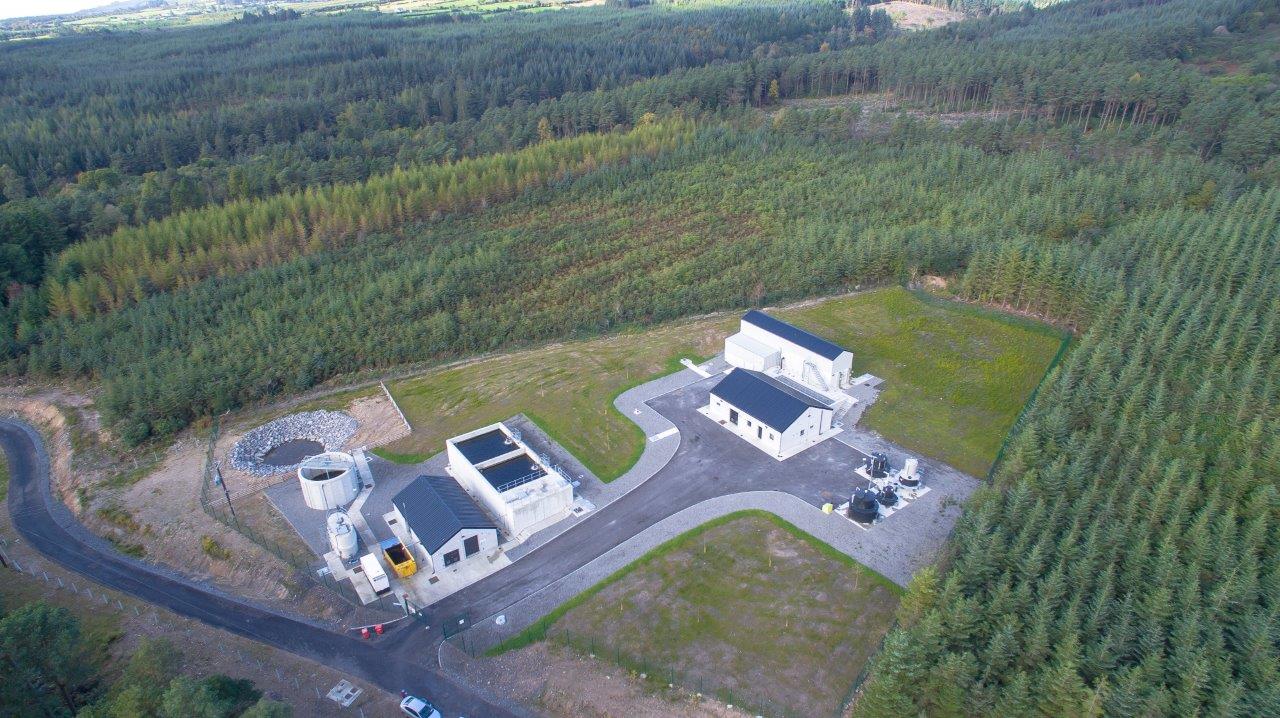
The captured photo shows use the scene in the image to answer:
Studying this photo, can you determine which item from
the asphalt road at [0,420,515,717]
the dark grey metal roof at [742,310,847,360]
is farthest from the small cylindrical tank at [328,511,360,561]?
the dark grey metal roof at [742,310,847,360]

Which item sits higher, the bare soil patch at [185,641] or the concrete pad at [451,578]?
the concrete pad at [451,578]

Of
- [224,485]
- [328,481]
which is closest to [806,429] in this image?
[328,481]

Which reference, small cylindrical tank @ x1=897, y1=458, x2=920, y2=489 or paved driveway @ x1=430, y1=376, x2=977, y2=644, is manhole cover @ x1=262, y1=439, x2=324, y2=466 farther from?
small cylindrical tank @ x1=897, y1=458, x2=920, y2=489

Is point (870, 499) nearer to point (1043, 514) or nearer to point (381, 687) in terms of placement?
point (1043, 514)

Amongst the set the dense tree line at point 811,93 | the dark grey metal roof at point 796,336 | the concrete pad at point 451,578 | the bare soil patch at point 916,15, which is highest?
the bare soil patch at point 916,15

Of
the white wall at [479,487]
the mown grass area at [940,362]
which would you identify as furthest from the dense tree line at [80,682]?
the mown grass area at [940,362]

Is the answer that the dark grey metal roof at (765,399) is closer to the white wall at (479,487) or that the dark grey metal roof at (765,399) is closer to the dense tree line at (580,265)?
the white wall at (479,487)
